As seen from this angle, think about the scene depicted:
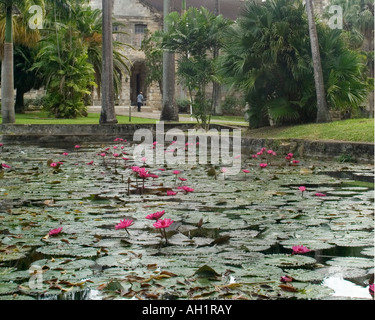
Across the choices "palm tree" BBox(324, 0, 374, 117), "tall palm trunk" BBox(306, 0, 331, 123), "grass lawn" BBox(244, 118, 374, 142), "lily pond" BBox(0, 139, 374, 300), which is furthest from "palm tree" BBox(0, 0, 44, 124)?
"palm tree" BBox(324, 0, 374, 117)

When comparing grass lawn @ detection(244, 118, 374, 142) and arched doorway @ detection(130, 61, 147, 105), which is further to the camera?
Result: arched doorway @ detection(130, 61, 147, 105)

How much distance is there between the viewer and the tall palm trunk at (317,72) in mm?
16875

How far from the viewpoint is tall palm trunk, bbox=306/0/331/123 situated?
1688cm

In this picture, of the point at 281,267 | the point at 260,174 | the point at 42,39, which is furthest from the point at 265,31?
the point at 42,39

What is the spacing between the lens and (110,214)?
5.77m

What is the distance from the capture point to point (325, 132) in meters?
14.7

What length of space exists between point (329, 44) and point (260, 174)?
31.3 ft

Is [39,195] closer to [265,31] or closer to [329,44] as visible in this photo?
[265,31]

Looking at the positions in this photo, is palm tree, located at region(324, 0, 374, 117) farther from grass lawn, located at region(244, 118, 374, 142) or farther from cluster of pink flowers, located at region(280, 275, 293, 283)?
cluster of pink flowers, located at region(280, 275, 293, 283)

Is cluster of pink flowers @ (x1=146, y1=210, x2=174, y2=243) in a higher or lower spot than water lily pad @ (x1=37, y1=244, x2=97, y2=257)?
higher

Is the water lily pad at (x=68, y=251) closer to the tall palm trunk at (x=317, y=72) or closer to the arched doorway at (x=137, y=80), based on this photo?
the tall palm trunk at (x=317, y=72)

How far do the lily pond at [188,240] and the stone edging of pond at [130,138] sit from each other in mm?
4270

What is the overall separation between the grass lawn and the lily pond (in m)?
5.25

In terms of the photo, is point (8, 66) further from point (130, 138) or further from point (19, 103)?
point (19, 103)
